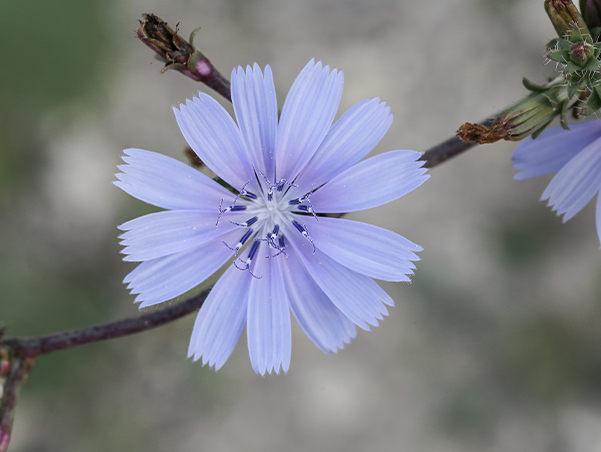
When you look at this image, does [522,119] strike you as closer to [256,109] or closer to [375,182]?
[375,182]

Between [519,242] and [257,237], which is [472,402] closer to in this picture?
[519,242]

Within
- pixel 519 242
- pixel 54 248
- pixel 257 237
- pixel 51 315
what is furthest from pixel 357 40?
pixel 51 315

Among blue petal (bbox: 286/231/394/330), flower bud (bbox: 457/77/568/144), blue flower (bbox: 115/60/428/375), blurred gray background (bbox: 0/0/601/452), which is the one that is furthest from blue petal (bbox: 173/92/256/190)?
blurred gray background (bbox: 0/0/601/452)

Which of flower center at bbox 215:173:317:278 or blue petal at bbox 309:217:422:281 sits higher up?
flower center at bbox 215:173:317:278

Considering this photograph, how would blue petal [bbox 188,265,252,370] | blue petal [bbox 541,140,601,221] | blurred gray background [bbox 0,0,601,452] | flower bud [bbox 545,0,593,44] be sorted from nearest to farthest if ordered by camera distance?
flower bud [bbox 545,0,593,44] → blue petal [bbox 188,265,252,370] → blue petal [bbox 541,140,601,221] → blurred gray background [bbox 0,0,601,452]

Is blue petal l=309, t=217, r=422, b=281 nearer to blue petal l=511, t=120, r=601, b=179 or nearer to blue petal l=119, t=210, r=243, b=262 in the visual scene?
blue petal l=119, t=210, r=243, b=262

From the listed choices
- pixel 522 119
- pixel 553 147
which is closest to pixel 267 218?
pixel 522 119
